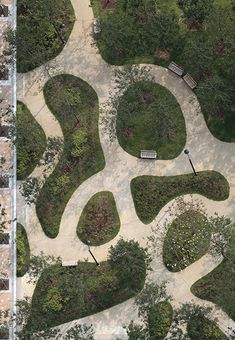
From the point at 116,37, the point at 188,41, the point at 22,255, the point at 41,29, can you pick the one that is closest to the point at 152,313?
the point at 22,255

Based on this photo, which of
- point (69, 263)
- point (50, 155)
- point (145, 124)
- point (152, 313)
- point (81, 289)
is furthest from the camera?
point (50, 155)

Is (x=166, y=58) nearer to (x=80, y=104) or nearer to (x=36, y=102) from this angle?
(x=80, y=104)

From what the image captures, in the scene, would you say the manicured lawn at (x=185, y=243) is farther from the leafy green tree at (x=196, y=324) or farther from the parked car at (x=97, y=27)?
the parked car at (x=97, y=27)

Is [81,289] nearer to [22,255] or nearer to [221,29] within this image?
[22,255]

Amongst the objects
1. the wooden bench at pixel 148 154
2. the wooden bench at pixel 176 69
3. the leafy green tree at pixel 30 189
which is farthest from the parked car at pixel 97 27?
the leafy green tree at pixel 30 189

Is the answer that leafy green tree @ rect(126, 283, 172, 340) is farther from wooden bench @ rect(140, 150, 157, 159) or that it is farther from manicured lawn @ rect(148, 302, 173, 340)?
wooden bench @ rect(140, 150, 157, 159)

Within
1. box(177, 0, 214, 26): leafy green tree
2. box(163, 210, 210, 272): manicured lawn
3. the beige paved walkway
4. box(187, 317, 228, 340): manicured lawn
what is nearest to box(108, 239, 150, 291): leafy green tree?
the beige paved walkway
